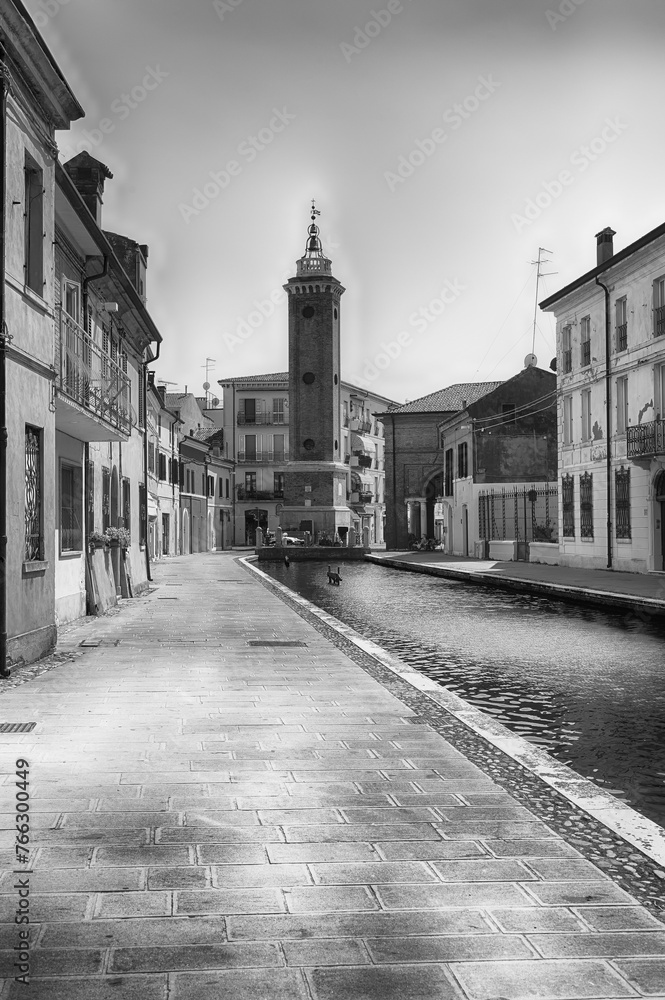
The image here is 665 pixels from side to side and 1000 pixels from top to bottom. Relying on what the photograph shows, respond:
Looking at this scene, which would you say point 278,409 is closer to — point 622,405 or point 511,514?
point 511,514

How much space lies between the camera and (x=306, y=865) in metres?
3.98

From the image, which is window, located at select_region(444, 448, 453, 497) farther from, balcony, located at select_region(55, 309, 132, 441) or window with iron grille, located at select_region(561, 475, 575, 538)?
balcony, located at select_region(55, 309, 132, 441)

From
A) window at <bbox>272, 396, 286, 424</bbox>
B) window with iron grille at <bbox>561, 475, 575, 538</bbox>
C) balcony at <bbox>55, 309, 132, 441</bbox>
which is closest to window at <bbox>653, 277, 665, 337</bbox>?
window with iron grille at <bbox>561, 475, 575, 538</bbox>

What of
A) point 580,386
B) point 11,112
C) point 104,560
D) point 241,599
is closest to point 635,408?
point 580,386

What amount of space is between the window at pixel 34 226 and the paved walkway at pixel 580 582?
12.1 m

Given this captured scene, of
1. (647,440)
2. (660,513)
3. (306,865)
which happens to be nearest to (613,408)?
(647,440)

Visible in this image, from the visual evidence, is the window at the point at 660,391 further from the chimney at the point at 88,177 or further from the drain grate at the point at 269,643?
the drain grate at the point at 269,643

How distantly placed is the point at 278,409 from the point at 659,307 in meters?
53.2

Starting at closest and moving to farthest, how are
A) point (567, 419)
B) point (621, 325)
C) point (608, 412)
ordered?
point (621, 325), point (608, 412), point (567, 419)

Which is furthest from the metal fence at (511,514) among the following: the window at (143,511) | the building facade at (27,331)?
the building facade at (27,331)

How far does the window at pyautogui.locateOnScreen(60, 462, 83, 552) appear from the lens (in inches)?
561

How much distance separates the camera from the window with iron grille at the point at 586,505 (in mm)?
31141

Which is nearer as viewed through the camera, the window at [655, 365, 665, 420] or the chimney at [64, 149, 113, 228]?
the chimney at [64, 149, 113, 228]

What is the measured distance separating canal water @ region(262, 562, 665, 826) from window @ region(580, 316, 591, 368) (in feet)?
40.7
